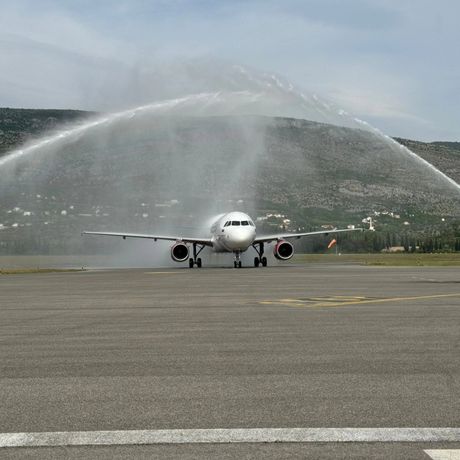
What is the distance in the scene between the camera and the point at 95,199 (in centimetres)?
18288

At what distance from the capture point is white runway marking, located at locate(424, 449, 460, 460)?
690 cm

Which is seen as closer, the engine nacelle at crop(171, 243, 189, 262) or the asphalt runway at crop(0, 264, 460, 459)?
the asphalt runway at crop(0, 264, 460, 459)

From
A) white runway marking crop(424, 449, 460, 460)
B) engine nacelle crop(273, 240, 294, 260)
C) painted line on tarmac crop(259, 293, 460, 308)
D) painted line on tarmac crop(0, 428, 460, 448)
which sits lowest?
white runway marking crop(424, 449, 460, 460)

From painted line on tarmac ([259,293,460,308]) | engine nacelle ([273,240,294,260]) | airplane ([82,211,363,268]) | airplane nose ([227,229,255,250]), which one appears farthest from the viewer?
engine nacelle ([273,240,294,260])

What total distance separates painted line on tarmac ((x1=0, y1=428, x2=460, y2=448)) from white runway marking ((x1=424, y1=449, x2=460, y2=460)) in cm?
35

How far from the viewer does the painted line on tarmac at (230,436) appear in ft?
24.6

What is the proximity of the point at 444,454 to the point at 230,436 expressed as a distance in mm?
1924

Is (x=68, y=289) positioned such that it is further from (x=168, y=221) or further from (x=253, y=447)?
(x=168, y=221)

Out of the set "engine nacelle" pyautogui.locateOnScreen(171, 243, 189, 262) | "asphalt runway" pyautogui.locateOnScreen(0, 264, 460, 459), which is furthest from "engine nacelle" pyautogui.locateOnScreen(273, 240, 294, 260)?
"asphalt runway" pyautogui.locateOnScreen(0, 264, 460, 459)

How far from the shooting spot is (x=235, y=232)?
6669 cm

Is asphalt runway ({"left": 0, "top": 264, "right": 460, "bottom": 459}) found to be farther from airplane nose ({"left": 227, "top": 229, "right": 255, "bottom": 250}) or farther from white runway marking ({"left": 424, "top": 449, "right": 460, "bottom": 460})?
airplane nose ({"left": 227, "top": 229, "right": 255, "bottom": 250})

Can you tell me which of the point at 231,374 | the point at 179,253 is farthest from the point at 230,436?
the point at 179,253

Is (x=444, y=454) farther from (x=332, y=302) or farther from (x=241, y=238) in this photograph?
(x=241, y=238)

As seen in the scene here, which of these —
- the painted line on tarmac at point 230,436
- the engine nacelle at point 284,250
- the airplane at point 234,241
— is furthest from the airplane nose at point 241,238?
the painted line on tarmac at point 230,436
